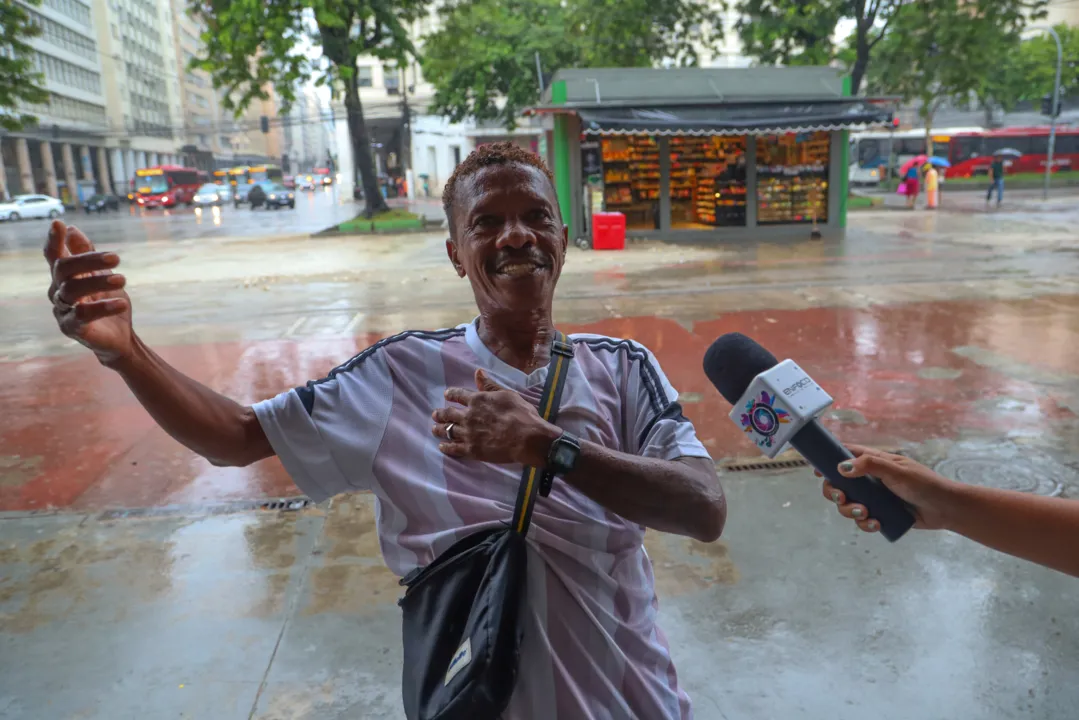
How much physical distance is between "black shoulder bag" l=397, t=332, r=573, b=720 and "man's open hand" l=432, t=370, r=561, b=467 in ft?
0.31

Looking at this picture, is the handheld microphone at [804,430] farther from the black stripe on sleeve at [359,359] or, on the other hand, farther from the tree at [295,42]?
the tree at [295,42]

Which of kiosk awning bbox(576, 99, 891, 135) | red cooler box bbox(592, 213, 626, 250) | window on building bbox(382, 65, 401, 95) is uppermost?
window on building bbox(382, 65, 401, 95)

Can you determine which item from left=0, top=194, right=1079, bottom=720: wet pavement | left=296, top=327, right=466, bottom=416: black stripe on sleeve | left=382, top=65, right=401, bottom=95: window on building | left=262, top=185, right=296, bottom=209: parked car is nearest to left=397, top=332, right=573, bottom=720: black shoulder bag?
left=296, top=327, right=466, bottom=416: black stripe on sleeve

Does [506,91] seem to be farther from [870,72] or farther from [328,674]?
[328,674]

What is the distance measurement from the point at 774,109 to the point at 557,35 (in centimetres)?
1065

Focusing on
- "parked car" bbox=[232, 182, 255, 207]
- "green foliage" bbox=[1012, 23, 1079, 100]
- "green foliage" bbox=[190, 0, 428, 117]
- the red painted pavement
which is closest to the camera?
the red painted pavement

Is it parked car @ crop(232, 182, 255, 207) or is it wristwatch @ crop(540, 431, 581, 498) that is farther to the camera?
parked car @ crop(232, 182, 255, 207)

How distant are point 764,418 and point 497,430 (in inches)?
20.6

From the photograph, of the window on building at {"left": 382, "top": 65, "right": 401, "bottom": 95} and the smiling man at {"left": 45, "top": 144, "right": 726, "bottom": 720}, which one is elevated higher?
the window on building at {"left": 382, "top": 65, "right": 401, "bottom": 95}

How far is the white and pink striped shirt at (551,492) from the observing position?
1.39 m

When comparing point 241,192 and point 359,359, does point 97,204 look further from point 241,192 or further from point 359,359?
point 359,359

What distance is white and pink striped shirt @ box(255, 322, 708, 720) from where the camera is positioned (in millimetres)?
1386

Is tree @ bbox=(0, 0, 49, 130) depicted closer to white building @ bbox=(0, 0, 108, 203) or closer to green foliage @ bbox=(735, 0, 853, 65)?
green foliage @ bbox=(735, 0, 853, 65)

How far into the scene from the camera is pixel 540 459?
1.23m
